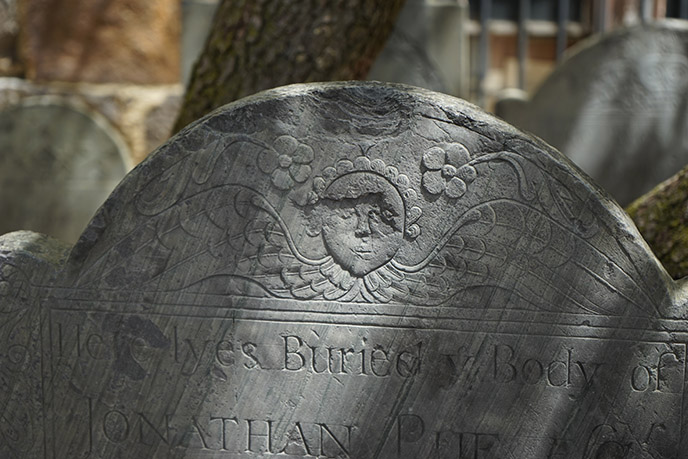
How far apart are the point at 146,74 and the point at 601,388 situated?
3.29 metres

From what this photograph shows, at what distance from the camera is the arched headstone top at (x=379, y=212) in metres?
1.55

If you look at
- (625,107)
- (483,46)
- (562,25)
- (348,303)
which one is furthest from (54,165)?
(562,25)

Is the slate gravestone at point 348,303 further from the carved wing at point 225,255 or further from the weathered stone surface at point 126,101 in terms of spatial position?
the weathered stone surface at point 126,101

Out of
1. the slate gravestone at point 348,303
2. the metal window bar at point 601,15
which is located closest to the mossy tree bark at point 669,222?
the slate gravestone at point 348,303

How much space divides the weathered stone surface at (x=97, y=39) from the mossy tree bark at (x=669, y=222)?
2929 mm

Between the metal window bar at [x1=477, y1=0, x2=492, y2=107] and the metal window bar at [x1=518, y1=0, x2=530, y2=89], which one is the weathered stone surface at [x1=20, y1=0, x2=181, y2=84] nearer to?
the metal window bar at [x1=477, y1=0, x2=492, y2=107]

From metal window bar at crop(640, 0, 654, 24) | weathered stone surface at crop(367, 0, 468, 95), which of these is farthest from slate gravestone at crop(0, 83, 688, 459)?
metal window bar at crop(640, 0, 654, 24)

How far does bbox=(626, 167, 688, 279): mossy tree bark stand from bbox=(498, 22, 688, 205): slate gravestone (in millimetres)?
2059

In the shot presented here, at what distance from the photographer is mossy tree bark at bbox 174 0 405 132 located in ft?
8.24

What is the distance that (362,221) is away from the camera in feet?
5.23

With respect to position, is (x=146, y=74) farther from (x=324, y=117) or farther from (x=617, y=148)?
(x=324, y=117)

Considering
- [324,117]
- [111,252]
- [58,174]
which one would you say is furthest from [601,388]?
[58,174]

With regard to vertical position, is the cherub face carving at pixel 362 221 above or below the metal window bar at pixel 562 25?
below

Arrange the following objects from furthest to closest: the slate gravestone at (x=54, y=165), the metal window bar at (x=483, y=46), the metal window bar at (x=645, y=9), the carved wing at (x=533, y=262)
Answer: the metal window bar at (x=483, y=46)
the metal window bar at (x=645, y=9)
the slate gravestone at (x=54, y=165)
the carved wing at (x=533, y=262)
